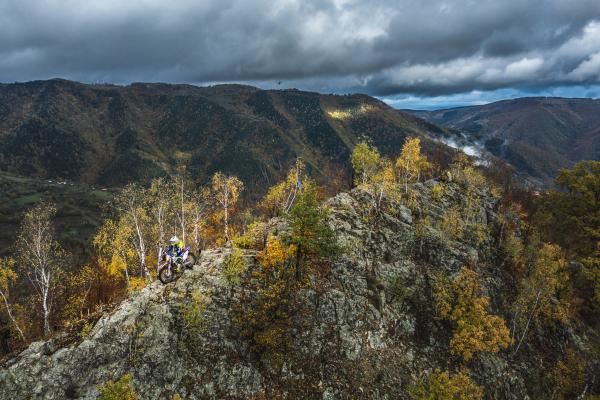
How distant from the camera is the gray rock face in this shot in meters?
27.7

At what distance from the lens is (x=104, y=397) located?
72.7 feet

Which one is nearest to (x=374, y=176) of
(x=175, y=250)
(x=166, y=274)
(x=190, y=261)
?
(x=190, y=261)

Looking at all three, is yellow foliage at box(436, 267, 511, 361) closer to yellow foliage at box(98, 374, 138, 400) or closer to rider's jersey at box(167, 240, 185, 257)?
rider's jersey at box(167, 240, 185, 257)

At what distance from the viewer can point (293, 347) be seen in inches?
1340

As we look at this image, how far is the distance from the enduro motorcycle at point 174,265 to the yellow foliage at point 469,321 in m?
32.0

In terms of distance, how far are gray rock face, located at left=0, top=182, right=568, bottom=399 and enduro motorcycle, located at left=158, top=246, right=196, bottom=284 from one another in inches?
48.4

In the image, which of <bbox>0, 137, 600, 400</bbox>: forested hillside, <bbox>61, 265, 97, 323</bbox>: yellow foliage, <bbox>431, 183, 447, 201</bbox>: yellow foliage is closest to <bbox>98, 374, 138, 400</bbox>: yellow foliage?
<bbox>0, 137, 600, 400</bbox>: forested hillside

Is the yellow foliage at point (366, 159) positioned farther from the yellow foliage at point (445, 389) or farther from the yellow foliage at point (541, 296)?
the yellow foliage at point (445, 389)

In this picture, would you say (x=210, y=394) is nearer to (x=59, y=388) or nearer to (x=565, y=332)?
(x=59, y=388)

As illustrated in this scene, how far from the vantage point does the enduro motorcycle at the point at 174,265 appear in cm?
3316

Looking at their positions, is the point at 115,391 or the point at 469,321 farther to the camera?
the point at 469,321

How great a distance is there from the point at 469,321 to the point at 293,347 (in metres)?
23.9

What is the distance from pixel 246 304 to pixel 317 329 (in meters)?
8.23

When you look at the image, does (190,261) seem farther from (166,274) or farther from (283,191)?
(283,191)
